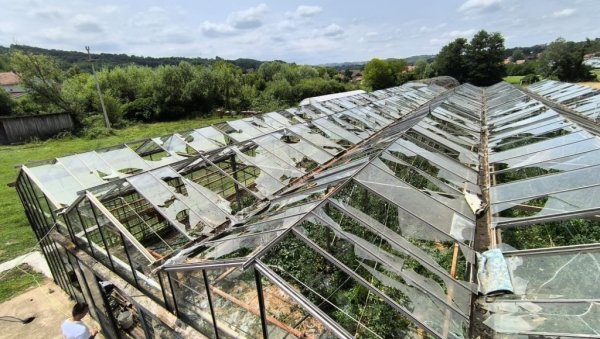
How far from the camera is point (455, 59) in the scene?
48.1 metres

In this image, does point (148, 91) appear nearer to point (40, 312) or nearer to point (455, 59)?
point (40, 312)

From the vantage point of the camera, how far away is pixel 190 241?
231 inches

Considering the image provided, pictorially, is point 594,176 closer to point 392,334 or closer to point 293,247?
point 392,334

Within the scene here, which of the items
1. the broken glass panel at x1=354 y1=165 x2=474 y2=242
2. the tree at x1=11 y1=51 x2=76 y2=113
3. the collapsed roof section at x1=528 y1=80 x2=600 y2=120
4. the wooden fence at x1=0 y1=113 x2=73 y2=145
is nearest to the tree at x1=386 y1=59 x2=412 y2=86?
the collapsed roof section at x1=528 y1=80 x2=600 y2=120

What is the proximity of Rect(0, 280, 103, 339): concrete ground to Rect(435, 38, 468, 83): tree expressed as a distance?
175 feet

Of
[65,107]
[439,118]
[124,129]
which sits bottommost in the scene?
[124,129]

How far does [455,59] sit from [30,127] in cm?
5348

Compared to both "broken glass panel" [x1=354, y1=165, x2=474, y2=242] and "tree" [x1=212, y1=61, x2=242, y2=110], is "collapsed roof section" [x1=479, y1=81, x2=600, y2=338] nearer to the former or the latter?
"broken glass panel" [x1=354, y1=165, x2=474, y2=242]

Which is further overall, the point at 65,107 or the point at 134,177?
the point at 65,107

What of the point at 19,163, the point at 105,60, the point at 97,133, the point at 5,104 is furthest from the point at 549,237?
the point at 105,60

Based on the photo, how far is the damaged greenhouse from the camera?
4105mm

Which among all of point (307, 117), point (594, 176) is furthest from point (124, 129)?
point (594, 176)

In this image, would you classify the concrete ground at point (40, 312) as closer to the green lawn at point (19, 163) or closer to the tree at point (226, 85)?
the green lawn at point (19, 163)

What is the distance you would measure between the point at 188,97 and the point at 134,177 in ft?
106
